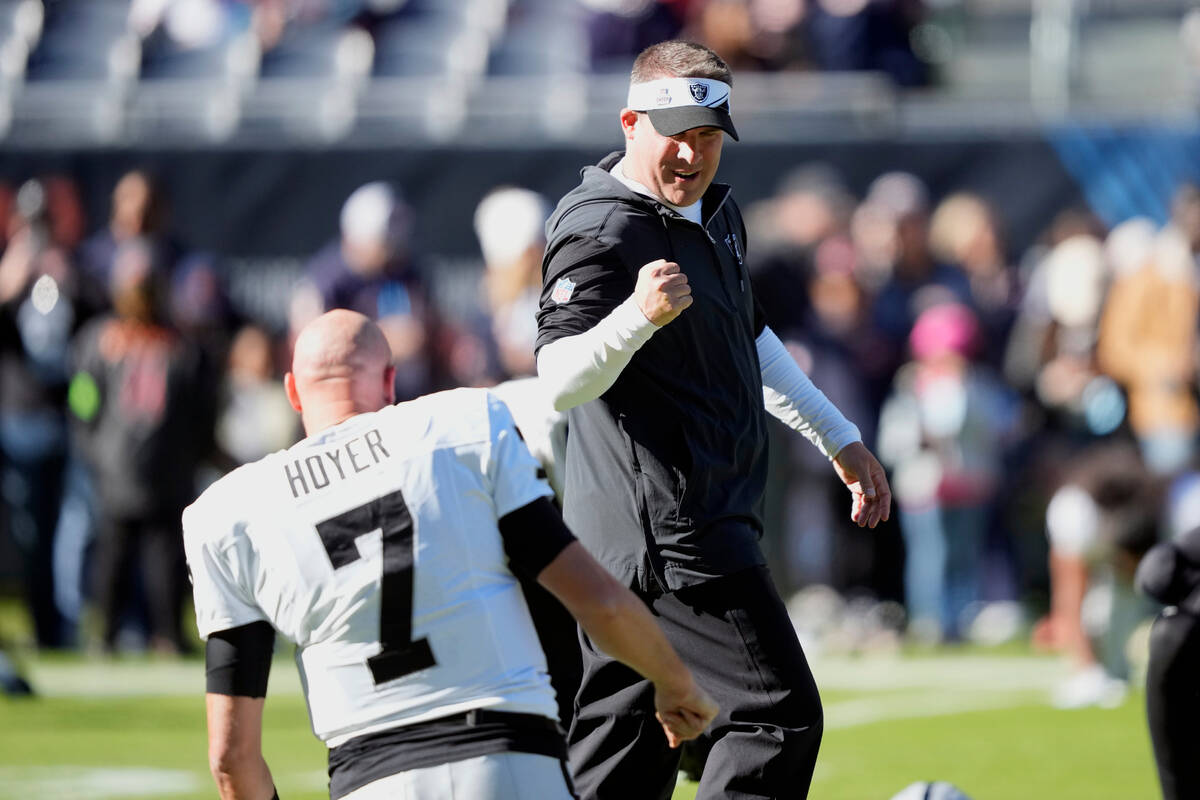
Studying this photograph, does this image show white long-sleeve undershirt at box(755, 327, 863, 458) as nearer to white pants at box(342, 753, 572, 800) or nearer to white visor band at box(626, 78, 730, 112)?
white visor band at box(626, 78, 730, 112)

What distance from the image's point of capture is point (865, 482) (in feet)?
16.8

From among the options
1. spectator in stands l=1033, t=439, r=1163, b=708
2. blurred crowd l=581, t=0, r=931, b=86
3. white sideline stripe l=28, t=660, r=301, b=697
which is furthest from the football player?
blurred crowd l=581, t=0, r=931, b=86

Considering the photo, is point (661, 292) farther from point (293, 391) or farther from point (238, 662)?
point (238, 662)

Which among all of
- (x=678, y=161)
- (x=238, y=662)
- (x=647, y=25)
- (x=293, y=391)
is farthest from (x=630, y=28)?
(x=238, y=662)

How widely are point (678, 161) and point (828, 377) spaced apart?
7.66 m

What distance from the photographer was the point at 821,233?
1258 centimetres

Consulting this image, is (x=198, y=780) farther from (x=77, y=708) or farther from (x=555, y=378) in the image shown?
(x=555, y=378)

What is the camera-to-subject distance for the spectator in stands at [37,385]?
12.4 m

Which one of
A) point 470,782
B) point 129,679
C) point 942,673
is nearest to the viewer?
point 470,782

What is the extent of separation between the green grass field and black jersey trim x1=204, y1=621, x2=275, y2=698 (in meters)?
3.51

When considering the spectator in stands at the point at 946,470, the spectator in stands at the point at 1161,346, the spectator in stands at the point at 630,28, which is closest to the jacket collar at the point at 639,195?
the spectator in stands at the point at 946,470

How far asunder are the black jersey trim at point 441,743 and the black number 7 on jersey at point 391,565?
0.12 m

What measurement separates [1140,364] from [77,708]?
6777mm

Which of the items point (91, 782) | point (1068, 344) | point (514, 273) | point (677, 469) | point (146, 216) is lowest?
point (91, 782)
